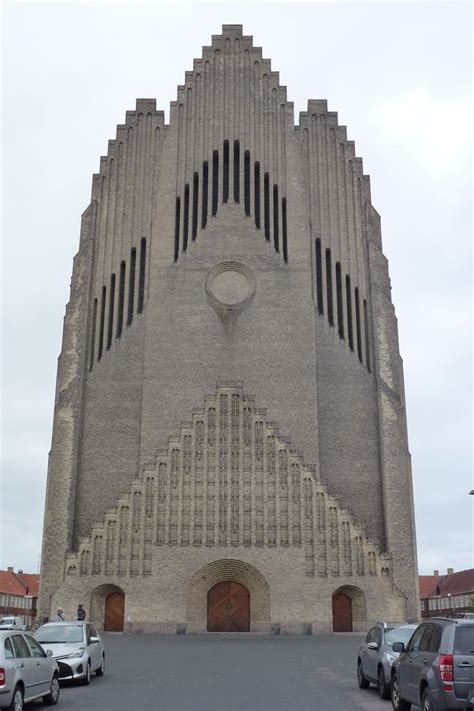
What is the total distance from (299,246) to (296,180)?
4.48 m

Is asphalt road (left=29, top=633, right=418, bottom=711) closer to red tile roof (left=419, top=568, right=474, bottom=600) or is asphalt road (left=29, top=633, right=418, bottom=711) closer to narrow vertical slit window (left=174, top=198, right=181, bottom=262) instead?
narrow vertical slit window (left=174, top=198, right=181, bottom=262)

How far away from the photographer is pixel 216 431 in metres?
40.8

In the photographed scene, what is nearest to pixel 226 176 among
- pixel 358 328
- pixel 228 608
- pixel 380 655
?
pixel 358 328

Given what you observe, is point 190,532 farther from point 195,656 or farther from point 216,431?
point 195,656

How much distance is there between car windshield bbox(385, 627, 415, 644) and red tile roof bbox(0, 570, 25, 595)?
68548 mm

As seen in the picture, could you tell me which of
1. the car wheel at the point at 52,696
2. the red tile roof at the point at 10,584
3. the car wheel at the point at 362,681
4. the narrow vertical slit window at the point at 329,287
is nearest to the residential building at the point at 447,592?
the narrow vertical slit window at the point at 329,287

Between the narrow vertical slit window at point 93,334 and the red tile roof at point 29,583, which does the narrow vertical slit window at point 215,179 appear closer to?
the narrow vertical slit window at point 93,334

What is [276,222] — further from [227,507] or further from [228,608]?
[228,608]

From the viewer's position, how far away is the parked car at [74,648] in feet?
56.9

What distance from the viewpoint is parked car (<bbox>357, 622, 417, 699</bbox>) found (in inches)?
610

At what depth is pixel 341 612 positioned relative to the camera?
3984 centimetres

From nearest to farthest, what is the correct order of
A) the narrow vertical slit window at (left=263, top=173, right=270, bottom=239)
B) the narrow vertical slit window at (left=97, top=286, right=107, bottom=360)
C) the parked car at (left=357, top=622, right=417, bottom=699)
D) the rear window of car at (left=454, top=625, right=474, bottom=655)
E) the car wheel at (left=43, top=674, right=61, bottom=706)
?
the rear window of car at (left=454, top=625, right=474, bottom=655) < the car wheel at (left=43, top=674, right=61, bottom=706) < the parked car at (left=357, top=622, right=417, bottom=699) < the narrow vertical slit window at (left=97, top=286, right=107, bottom=360) < the narrow vertical slit window at (left=263, top=173, right=270, bottom=239)

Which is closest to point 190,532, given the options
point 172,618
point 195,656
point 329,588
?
point 172,618

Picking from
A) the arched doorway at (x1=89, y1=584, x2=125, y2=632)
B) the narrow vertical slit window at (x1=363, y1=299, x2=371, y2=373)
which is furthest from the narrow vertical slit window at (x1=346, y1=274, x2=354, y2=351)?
the arched doorway at (x1=89, y1=584, x2=125, y2=632)
